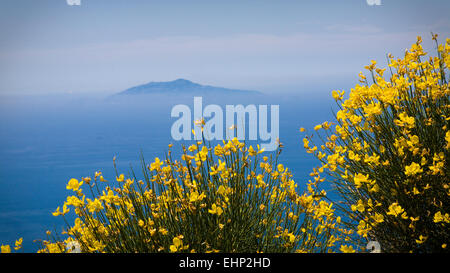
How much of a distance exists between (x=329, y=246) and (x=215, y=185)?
78 cm

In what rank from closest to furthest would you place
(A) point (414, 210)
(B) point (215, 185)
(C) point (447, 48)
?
(A) point (414, 210) < (B) point (215, 185) < (C) point (447, 48)

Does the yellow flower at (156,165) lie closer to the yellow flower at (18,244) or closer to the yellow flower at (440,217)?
the yellow flower at (18,244)

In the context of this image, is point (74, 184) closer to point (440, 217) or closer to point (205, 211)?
point (205, 211)

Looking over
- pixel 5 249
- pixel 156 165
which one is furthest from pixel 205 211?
pixel 5 249

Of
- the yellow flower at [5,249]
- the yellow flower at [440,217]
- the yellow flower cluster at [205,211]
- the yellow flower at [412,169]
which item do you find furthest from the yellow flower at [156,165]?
the yellow flower at [440,217]

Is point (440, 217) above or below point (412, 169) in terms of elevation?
below

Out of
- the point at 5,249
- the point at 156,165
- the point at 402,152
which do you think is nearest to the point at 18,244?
the point at 5,249

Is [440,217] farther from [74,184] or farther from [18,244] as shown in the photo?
[18,244]

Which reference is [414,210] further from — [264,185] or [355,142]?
[264,185]

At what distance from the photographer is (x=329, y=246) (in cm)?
242

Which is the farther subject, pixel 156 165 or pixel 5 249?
pixel 156 165

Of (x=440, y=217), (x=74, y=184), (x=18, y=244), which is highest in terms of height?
(x=74, y=184)

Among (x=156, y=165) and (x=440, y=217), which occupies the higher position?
(x=156, y=165)
